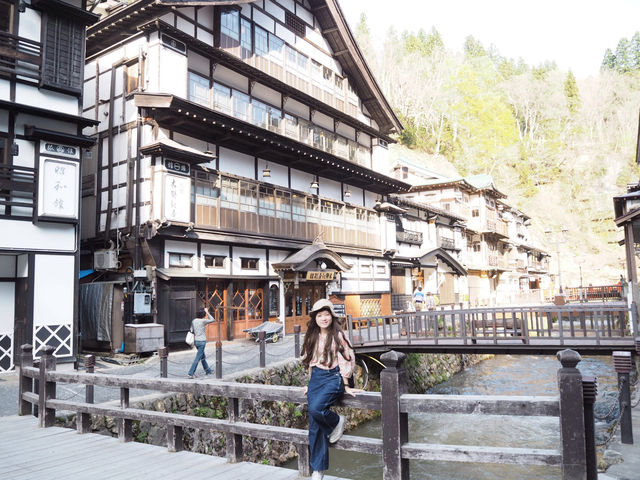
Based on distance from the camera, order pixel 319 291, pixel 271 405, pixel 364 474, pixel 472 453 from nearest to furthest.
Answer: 1. pixel 472 453
2. pixel 364 474
3. pixel 271 405
4. pixel 319 291

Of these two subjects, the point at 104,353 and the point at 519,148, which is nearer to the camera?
the point at 104,353

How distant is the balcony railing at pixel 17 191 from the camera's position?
42.7 ft

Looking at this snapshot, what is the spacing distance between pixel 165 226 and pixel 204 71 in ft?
22.7

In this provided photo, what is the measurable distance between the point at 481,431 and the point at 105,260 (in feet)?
48.2

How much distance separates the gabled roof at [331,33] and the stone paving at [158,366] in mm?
12381

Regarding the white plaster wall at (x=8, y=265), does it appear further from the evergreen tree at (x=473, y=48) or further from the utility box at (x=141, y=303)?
the evergreen tree at (x=473, y=48)

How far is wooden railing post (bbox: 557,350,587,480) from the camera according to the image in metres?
4.05

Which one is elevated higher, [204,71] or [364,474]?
[204,71]

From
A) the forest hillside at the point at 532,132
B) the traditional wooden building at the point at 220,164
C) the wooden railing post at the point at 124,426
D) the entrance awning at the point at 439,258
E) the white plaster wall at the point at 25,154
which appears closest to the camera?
the wooden railing post at the point at 124,426

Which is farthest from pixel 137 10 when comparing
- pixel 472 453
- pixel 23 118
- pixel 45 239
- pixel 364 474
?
pixel 472 453

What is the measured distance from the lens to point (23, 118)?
13.6 meters

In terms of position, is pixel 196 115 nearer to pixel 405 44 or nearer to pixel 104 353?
pixel 104 353

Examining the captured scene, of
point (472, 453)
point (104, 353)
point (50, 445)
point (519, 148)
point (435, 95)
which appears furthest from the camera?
point (519, 148)

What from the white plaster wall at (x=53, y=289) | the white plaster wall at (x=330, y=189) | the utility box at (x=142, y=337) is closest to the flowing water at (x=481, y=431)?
the utility box at (x=142, y=337)
